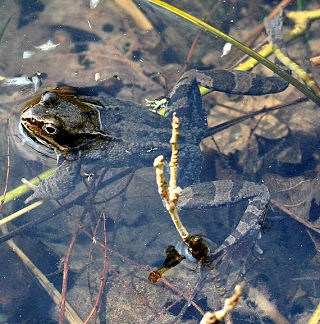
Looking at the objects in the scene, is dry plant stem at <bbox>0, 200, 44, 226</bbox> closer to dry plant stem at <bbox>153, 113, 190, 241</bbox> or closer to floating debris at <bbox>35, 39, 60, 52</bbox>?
floating debris at <bbox>35, 39, 60, 52</bbox>

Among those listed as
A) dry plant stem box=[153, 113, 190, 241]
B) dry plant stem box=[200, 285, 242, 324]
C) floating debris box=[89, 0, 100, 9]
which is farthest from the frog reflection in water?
dry plant stem box=[200, 285, 242, 324]

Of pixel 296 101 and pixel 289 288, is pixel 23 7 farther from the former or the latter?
pixel 289 288

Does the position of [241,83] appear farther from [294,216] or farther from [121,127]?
[294,216]

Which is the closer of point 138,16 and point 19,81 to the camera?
point 19,81

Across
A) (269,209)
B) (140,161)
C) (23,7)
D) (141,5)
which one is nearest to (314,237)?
(269,209)

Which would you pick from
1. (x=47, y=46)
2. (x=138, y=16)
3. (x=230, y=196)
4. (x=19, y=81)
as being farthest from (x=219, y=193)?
(x=47, y=46)

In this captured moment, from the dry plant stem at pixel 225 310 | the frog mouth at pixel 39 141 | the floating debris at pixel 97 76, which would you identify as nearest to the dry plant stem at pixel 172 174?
the dry plant stem at pixel 225 310
